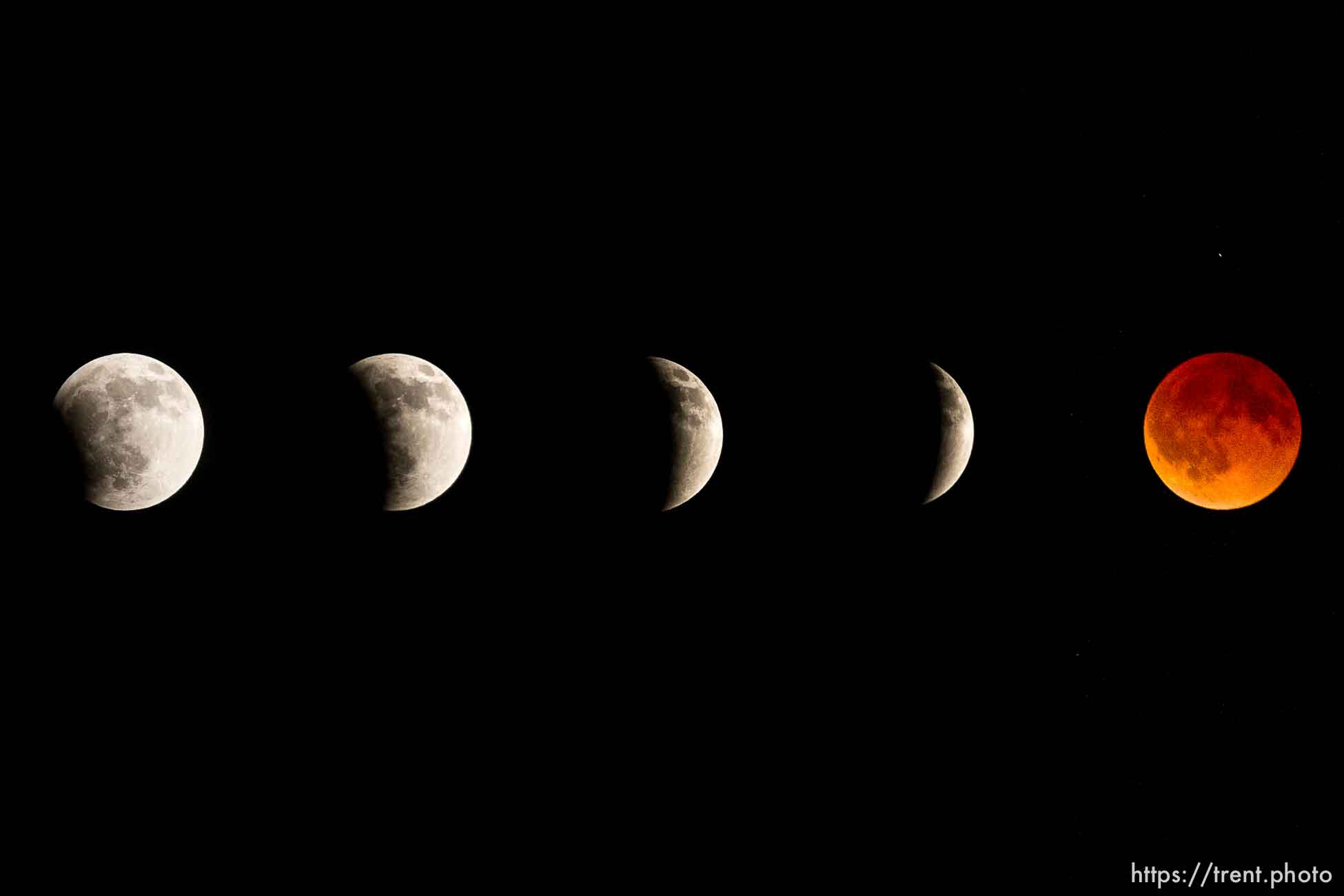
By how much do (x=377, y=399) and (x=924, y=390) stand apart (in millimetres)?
3145

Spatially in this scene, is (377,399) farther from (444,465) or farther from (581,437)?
(581,437)

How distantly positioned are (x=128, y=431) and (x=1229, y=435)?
222 inches

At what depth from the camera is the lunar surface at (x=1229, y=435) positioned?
561 cm

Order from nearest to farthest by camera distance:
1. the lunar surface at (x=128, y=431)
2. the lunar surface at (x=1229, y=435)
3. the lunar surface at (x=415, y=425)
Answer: the lunar surface at (x=128, y=431), the lunar surface at (x=415, y=425), the lunar surface at (x=1229, y=435)

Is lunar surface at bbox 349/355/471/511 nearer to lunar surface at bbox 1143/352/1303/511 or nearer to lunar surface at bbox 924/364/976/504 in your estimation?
lunar surface at bbox 924/364/976/504

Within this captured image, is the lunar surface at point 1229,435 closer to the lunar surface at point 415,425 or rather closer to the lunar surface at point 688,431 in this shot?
the lunar surface at point 688,431

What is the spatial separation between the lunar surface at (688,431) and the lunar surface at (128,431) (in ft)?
7.94

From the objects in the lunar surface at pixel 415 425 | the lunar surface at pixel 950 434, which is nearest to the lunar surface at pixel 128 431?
the lunar surface at pixel 415 425

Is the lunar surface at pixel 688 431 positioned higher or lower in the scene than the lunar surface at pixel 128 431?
higher

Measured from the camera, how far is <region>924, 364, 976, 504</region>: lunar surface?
6.19 metres

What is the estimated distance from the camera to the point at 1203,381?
5.89m

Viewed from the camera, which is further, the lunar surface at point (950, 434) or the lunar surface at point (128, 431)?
the lunar surface at point (950, 434)

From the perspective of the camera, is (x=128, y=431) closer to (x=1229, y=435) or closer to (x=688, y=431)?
(x=688, y=431)

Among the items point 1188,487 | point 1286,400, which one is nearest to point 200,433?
point 1188,487
